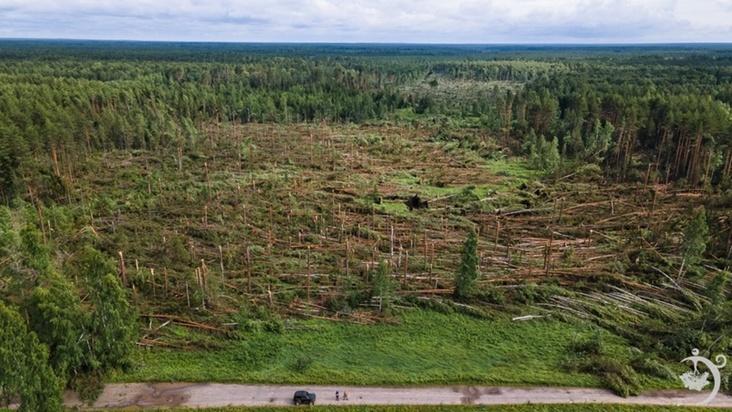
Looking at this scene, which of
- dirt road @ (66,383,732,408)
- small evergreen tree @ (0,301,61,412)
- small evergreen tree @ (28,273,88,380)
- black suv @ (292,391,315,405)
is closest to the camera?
small evergreen tree @ (0,301,61,412)

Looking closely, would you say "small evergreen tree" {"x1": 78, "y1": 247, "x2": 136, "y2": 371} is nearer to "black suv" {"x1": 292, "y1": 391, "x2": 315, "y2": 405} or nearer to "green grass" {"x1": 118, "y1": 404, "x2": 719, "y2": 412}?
"green grass" {"x1": 118, "y1": 404, "x2": 719, "y2": 412}

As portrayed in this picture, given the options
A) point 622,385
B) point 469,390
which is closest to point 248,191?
point 469,390

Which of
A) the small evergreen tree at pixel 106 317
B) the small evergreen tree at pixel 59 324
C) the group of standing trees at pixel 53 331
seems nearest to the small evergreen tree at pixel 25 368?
the group of standing trees at pixel 53 331

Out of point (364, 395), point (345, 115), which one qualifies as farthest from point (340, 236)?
point (345, 115)

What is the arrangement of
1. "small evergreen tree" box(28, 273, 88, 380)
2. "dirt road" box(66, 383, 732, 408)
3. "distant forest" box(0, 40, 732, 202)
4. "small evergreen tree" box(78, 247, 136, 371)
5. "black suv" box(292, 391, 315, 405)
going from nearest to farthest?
1. "small evergreen tree" box(28, 273, 88, 380)
2. "small evergreen tree" box(78, 247, 136, 371)
3. "black suv" box(292, 391, 315, 405)
4. "dirt road" box(66, 383, 732, 408)
5. "distant forest" box(0, 40, 732, 202)

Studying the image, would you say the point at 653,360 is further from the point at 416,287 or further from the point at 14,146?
the point at 14,146

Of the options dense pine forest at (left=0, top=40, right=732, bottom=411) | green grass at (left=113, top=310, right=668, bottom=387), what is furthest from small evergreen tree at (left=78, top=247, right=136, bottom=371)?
green grass at (left=113, top=310, right=668, bottom=387)
